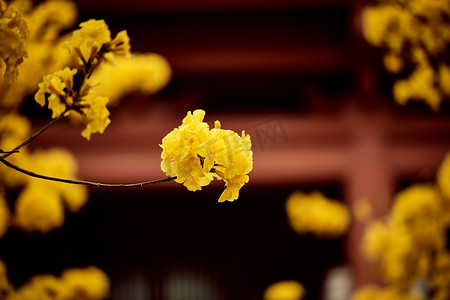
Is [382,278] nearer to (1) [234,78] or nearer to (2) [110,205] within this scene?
(1) [234,78]

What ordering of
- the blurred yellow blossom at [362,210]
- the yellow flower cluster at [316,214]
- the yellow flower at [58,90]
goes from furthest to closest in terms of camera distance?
the blurred yellow blossom at [362,210], the yellow flower cluster at [316,214], the yellow flower at [58,90]

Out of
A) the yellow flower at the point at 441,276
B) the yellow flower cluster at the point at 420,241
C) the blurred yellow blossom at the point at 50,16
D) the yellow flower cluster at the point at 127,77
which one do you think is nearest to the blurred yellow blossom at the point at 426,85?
the yellow flower cluster at the point at 420,241

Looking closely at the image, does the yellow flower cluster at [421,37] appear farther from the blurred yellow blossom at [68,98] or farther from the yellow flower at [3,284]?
the yellow flower at [3,284]

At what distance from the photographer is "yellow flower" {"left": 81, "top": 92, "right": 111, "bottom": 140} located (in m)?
1.15

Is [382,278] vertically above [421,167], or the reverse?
[421,167]

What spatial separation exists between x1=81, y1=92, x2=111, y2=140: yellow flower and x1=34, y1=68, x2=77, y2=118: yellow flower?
4 centimetres

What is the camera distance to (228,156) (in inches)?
37.5

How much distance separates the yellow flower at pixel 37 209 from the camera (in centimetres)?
218

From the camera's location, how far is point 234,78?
15.0 feet

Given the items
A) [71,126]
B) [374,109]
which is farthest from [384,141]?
[71,126]

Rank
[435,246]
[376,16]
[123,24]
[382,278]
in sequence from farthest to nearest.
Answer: [123,24] → [382,278] → [435,246] → [376,16]

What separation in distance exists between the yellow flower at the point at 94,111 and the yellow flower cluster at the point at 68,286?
106cm

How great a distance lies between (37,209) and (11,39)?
1323mm

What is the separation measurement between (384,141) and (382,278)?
1.04m
